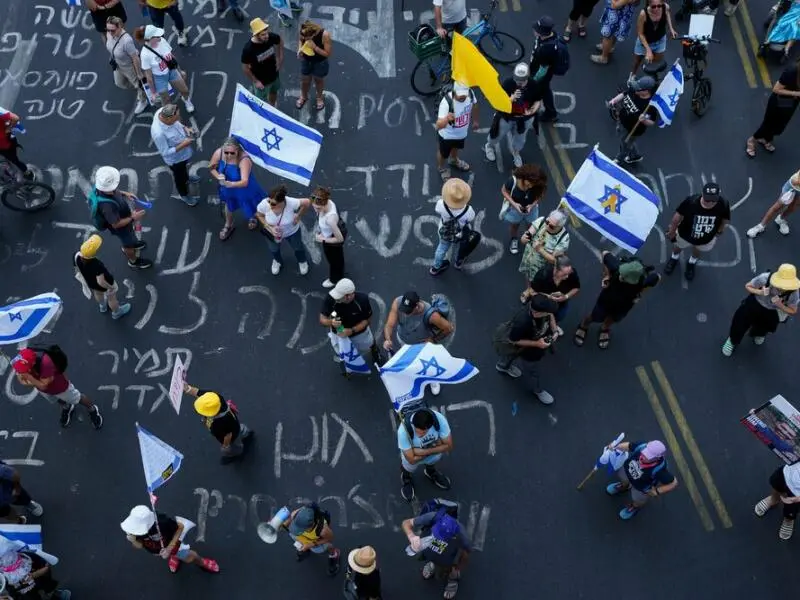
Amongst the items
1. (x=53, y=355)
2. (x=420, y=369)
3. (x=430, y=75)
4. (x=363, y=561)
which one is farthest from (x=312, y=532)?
(x=430, y=75)

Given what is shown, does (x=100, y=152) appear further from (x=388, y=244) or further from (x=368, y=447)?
(x=368, y=447)

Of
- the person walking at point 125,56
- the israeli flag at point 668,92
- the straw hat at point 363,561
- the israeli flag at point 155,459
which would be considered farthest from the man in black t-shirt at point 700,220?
the person walking at point 125,56

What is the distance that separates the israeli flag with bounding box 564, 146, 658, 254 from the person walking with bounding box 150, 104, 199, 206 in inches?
215

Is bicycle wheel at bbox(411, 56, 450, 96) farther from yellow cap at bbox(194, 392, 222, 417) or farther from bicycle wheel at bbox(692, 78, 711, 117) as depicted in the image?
yellow cap at bbox(194, 392, 222, 417)

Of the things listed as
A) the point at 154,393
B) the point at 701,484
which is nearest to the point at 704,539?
the point at 701,484

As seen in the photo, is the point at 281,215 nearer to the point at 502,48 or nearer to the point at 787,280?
the point at 502,48

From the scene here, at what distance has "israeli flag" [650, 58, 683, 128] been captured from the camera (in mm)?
10578

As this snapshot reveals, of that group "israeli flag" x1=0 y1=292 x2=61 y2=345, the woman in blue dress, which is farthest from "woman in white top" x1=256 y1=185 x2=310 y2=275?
"israeli flag" x1=0 y1=292 x2=61 y2=345

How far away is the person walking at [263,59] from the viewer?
11.5 m

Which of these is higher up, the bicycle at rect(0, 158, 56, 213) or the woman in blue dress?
the woman in blue dress

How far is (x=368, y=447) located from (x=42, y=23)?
10.6 metres

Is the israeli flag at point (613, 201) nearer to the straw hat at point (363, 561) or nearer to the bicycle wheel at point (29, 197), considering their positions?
the straw hat at point (363, 561)

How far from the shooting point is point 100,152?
12.4 meters

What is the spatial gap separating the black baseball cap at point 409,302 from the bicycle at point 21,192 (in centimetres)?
631
